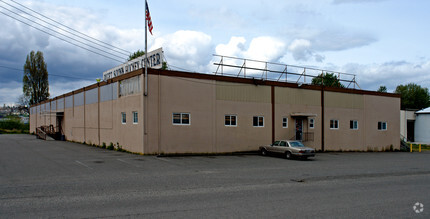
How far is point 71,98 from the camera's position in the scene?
38750 millimetres

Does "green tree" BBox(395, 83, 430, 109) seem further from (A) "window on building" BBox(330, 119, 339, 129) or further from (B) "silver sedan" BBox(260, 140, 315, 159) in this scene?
(B) "silver sedan" BBox(260, 140, 315, 159)

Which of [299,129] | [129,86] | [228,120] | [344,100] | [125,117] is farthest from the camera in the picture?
[344,100]

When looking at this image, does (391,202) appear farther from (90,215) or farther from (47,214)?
(47,214)

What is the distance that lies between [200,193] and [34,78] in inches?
2567

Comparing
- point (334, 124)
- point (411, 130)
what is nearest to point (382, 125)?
point (334, 124)

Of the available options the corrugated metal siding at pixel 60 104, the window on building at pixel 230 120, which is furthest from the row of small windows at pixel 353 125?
the corrugated metal siding at pixel 60 104

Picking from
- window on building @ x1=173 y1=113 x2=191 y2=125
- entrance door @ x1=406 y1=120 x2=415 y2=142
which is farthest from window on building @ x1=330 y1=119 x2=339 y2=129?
entrance door @ x1=406 y1=120 x2=415 y2=142

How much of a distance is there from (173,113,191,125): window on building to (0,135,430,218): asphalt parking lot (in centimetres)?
774

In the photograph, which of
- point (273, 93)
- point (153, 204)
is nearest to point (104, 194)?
point (153, 204)

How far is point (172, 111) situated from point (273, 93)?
9.71 metres

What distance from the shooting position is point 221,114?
25781 mm

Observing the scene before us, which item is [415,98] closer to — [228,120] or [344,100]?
[344,100]

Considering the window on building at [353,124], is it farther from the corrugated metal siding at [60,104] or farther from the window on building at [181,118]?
the corrugated metal siding at [60,104]

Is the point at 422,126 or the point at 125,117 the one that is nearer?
the point at 125,117
